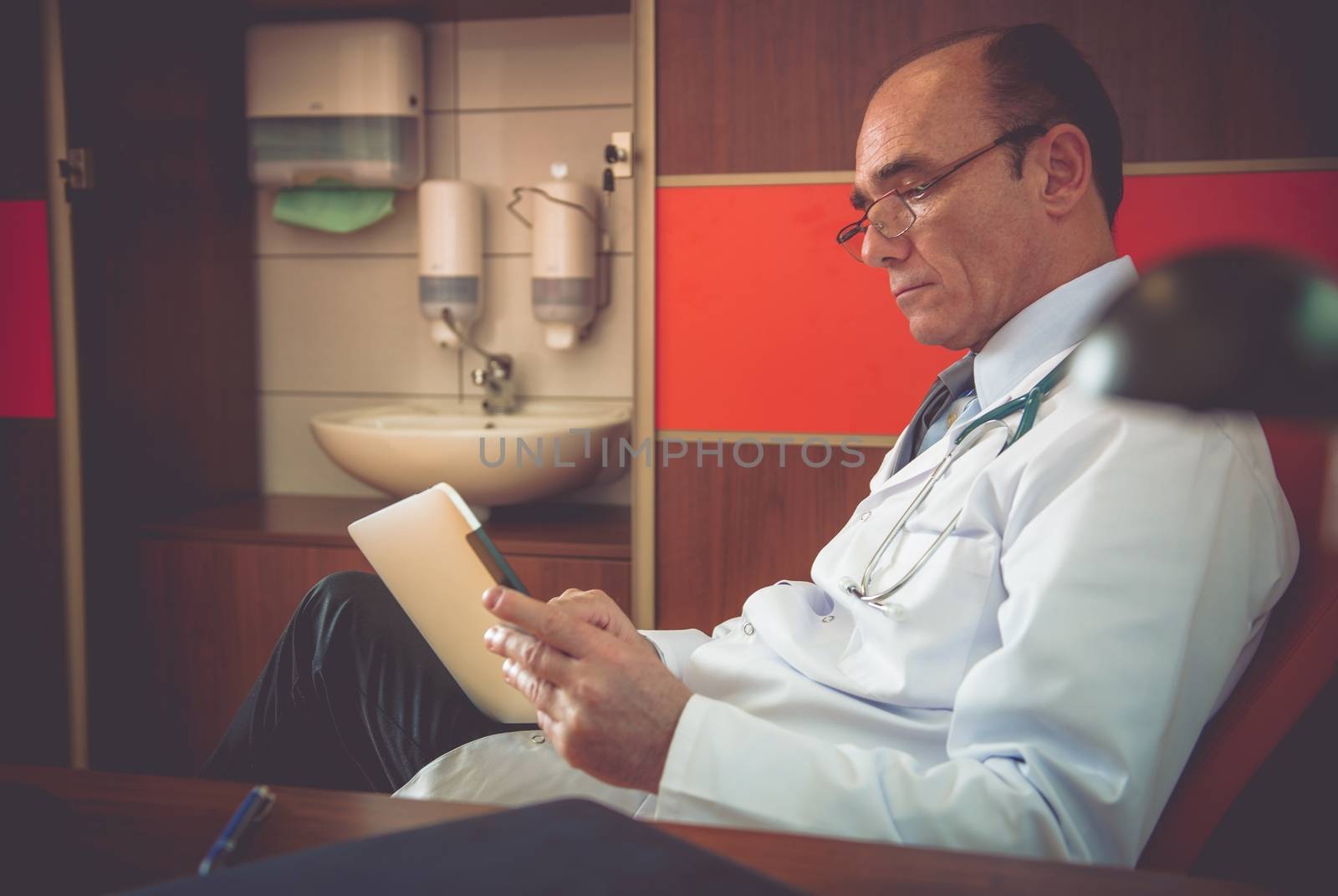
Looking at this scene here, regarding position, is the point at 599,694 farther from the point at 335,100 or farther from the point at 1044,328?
the point at 335,100

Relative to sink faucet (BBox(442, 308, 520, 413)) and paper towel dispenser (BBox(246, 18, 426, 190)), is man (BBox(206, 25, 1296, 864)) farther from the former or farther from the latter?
paper towel dispenser (BBox(246, 18, 426, 190))

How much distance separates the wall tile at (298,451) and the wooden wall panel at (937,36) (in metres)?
1.36

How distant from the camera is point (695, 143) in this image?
180 cm

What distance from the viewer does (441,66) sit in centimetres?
245

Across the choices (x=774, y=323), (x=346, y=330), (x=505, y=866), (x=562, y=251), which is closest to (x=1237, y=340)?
(x=505, y=866)

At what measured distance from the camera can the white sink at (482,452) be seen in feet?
6.44

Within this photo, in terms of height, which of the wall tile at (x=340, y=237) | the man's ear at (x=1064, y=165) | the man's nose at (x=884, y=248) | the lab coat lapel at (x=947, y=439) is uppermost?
the wall tile at (x=340, y=237)

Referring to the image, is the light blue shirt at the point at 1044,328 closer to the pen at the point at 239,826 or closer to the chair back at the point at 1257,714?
the chair back at the point at 1257,714

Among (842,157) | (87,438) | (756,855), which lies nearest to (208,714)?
(87,438)

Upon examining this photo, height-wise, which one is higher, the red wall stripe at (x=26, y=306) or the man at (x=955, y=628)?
the red wall stripe at (x=26, y=306)

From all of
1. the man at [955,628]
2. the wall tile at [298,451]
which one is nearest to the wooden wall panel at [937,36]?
the man at [955,628]

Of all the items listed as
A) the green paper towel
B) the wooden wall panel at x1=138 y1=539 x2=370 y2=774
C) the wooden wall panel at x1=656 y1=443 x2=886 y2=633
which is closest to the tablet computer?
the wooden wall panel at x1=656 y1=443 x2=886 y2=633

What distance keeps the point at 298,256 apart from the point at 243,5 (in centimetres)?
64

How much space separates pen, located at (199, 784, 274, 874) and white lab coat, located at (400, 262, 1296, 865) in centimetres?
32
